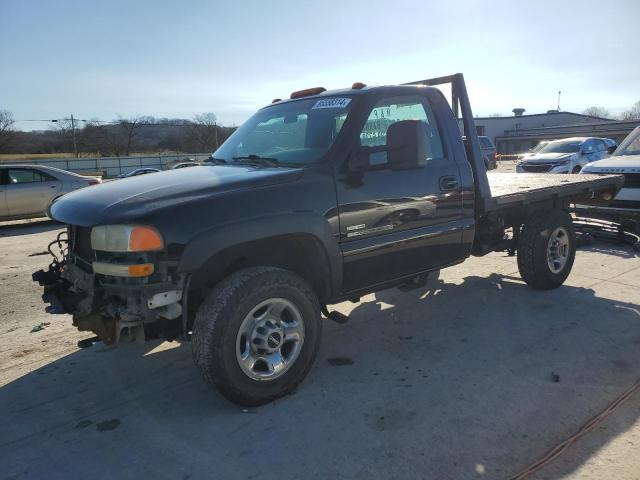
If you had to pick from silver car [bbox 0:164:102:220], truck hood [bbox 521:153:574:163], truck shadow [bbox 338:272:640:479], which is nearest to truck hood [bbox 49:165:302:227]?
truck shadow [bbox 338:272:640:479]

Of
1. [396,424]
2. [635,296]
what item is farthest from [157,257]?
[635,296]

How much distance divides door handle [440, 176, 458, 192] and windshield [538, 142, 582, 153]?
534 inches

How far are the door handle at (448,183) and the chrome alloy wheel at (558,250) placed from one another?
5.99 ft

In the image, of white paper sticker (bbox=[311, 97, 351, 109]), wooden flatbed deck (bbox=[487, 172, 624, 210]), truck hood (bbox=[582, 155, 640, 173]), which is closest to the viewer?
white paper sticker (bbox=[311, 97, 351, 109])

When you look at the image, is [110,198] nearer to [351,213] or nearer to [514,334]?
[351,213]

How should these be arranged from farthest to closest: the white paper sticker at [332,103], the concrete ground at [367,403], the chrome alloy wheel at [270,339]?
the white paper sticker at [332,103] → the chrome alloy wheel at [270,339] → the concrete ground at [367,403]

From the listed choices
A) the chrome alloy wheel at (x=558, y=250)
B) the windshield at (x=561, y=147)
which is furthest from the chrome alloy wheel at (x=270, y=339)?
the windshield at (x=561, y=147)

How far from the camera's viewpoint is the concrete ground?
2586 millimetres

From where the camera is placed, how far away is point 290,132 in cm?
399

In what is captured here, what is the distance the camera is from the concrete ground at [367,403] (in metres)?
2.59

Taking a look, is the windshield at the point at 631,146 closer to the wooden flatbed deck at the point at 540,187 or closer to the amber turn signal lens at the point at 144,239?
the wooden flatbed deck at the point at 540,187

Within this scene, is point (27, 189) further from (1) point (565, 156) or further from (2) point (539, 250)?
(1) point (565, 156)

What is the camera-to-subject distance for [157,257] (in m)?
2.80

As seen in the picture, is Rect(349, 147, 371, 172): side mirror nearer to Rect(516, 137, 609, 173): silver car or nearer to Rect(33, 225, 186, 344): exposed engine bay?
Rect(33, 225, 186, 344): exposed engine bay
